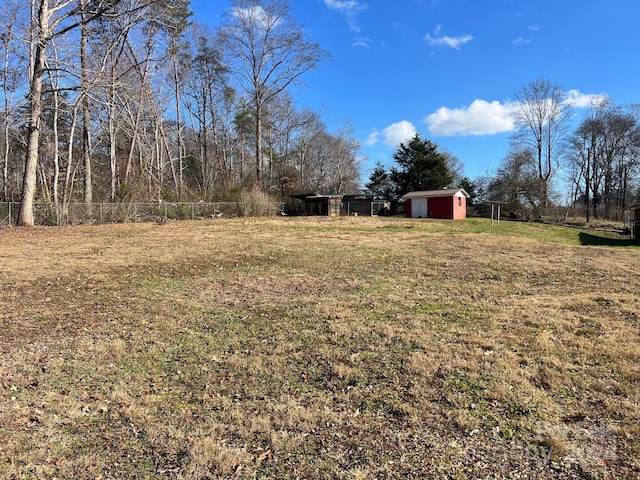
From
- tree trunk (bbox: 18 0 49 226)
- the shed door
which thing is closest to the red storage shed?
the shed door

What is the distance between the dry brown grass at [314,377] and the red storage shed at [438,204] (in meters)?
24.5

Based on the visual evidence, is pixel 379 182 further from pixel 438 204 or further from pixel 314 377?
pixel 314 377

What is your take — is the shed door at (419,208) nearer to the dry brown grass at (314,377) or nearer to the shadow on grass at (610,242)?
the shadow on grass at (610,242)

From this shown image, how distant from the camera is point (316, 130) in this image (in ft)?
144

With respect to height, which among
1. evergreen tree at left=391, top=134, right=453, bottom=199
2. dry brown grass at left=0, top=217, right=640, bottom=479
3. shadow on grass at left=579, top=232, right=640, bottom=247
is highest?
evergreen tree at left=391, top=134, right=453, bottom=199

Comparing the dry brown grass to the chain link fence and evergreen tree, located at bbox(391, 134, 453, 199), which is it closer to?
the chain link fence

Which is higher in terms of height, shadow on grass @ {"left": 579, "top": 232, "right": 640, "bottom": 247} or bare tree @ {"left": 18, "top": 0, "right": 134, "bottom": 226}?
bare tree @ {"left": 18, "top": 0, "right": 134, "bottom": 226}

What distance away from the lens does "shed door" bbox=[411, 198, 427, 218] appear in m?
32.9

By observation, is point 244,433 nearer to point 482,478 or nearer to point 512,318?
point 482,478

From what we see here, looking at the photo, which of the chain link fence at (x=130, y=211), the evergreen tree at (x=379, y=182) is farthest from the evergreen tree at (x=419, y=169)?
the chain link fence at (x=130, y=211)

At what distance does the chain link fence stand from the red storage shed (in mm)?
12797

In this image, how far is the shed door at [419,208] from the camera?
108ft

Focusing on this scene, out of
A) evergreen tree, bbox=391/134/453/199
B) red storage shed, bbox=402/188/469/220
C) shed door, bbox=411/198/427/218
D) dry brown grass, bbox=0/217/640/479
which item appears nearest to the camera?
dry brown grass, bbox=0/217/640/479

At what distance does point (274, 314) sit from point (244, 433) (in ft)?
8.61
